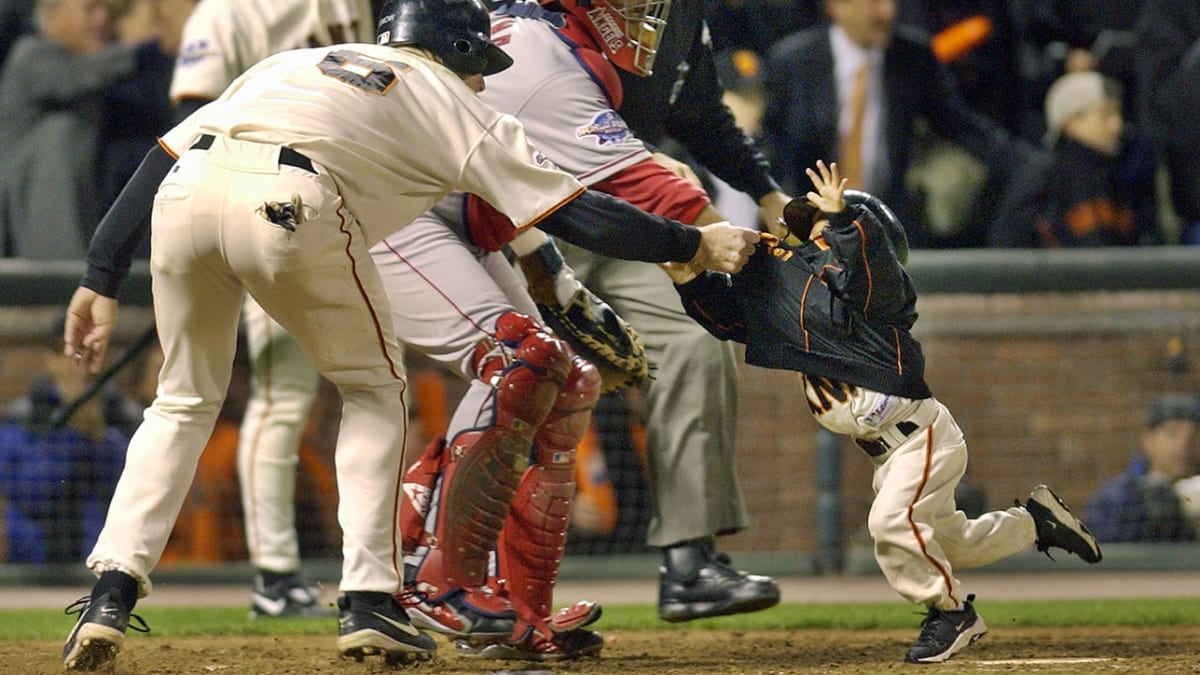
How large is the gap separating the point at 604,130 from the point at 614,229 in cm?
59

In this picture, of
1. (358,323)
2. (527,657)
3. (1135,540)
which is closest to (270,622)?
(527,657)

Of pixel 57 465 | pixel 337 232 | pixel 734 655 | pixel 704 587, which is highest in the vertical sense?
pixel 337 232

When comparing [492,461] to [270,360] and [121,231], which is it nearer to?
[121,231]

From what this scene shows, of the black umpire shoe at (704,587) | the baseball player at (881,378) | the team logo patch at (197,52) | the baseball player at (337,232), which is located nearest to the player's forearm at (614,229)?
the baseball player at (337,232)

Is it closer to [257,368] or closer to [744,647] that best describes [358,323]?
[744,647]

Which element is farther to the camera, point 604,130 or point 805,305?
point 604,130

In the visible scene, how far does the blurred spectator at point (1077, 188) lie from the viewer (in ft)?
27.7

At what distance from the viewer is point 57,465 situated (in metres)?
7.63

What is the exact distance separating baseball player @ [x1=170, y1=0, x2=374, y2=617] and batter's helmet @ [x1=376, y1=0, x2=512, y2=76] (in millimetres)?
1806

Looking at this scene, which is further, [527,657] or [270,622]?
[270,622]

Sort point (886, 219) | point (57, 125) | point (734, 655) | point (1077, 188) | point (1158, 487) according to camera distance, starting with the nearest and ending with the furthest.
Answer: point (886, 219) < point (734, 655) < point (1158, 487) < point (57, 125) < point (1077, 188)

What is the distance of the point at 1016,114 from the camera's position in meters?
9.31

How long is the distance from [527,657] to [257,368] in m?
1.95

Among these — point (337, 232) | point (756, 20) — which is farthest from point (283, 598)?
point (756, 20)
